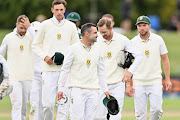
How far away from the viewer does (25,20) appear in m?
14.5

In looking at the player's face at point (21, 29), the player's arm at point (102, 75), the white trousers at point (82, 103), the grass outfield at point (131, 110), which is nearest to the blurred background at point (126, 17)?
the grass outfield at point (131, 110)

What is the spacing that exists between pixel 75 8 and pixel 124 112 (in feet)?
91.8

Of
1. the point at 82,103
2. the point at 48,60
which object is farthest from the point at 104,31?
the point at 82,103

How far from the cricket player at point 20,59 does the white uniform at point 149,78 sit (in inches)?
100

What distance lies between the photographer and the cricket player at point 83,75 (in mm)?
12211

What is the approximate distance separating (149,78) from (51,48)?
7.60 ft

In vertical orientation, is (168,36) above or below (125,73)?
above

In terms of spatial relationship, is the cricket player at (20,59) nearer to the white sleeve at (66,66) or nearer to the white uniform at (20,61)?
the white uniform at (20,61)

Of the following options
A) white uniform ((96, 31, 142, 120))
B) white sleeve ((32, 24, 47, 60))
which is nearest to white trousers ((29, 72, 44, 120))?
white sleeve ((32, 24, 47, 60))

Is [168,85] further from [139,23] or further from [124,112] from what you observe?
[124,112]

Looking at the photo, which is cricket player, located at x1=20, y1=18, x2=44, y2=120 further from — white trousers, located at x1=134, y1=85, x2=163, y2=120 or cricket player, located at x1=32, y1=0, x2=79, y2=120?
white trousers, located at x1=134, y1=85, x2=163, y2=120

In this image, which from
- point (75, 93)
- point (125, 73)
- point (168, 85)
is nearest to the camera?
point (75, 93)

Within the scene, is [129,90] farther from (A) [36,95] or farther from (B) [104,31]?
(A) [36,95]

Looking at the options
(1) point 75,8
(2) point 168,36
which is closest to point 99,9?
(1) point 75,8
